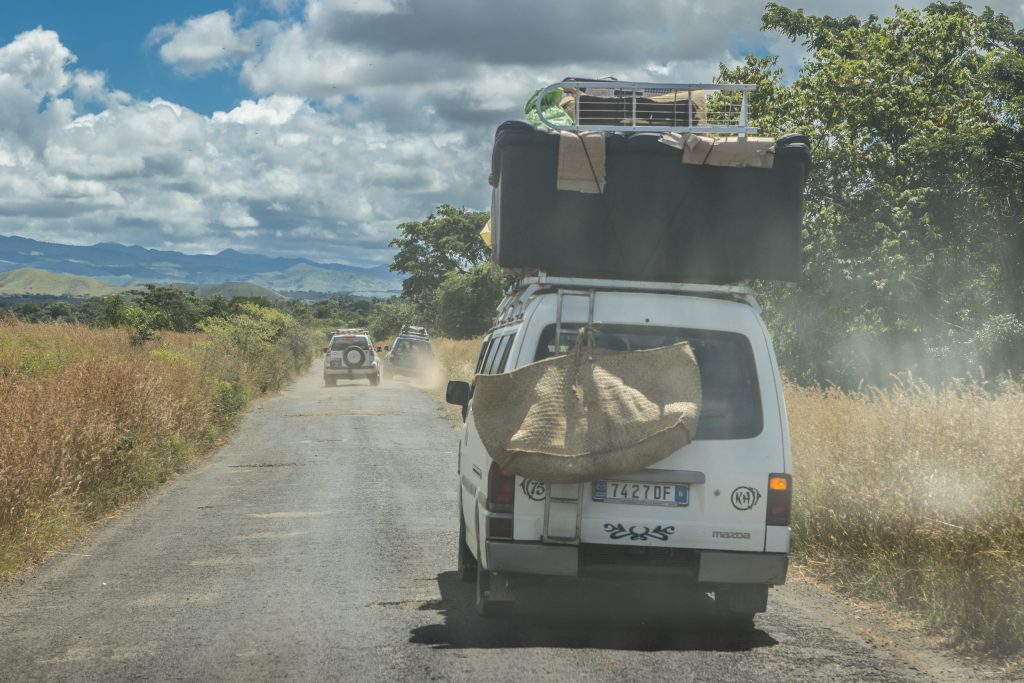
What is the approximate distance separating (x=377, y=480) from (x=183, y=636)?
8084 mm

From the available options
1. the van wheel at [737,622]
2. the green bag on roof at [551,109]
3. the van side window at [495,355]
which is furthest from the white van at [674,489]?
the green bag on roof at [551,109]

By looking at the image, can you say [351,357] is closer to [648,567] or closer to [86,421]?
[86,421]

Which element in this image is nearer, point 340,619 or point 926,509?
point 340,619

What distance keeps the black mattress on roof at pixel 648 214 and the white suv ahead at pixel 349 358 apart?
3303cm

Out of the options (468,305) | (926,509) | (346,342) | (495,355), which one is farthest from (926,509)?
(468,305)

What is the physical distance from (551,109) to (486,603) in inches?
157

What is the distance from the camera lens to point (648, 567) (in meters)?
5.88

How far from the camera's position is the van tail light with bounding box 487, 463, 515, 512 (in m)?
→ 5.75

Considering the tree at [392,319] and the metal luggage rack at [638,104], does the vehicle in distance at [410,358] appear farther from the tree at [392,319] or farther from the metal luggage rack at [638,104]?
the tree at [392,319]

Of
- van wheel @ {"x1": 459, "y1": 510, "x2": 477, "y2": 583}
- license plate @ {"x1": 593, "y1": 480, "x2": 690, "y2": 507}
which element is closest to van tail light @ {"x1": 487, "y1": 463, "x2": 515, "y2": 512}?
license plate @ {"x1": 593, "y1": 480, "x2": 690, "y2": 507}

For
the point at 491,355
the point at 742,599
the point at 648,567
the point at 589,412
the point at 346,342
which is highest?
the point at 491,355

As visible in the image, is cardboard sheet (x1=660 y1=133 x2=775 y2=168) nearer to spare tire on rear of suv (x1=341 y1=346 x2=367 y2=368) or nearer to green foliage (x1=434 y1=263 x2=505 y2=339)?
spare tire on rear of suv (x1=341 y1=346 x2=367 y2=368)

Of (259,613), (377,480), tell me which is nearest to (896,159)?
(377,480)

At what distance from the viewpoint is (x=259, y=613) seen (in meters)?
6.82
